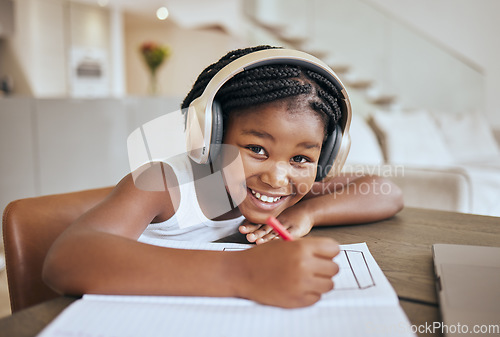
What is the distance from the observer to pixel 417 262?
1.97 feet

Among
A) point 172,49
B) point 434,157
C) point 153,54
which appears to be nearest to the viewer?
point 434,157

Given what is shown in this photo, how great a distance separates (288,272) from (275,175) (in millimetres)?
266

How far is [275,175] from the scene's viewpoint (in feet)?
2.19

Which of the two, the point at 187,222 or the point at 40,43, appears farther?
the point at 40,43

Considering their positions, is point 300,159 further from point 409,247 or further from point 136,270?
point 136,270

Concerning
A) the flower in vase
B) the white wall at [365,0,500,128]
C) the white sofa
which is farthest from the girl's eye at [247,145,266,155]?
the white wall at [365,0,500,128]

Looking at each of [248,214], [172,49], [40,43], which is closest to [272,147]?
[248,214]

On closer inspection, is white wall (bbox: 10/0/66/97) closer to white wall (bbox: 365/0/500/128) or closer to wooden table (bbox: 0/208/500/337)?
white wall (bbox: 365/0/500/128)

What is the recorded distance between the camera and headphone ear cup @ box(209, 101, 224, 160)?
0.68 m

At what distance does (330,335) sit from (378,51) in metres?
5.23

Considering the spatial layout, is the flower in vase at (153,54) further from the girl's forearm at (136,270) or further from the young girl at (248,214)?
the girl's forearm at (136,270)

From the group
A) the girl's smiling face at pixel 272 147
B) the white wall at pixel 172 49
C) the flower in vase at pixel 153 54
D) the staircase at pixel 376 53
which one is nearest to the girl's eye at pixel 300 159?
the girl's smiling face at pixel 272 147

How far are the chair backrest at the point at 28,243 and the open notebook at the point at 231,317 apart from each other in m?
0.32

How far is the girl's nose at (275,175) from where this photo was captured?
2.19ft
